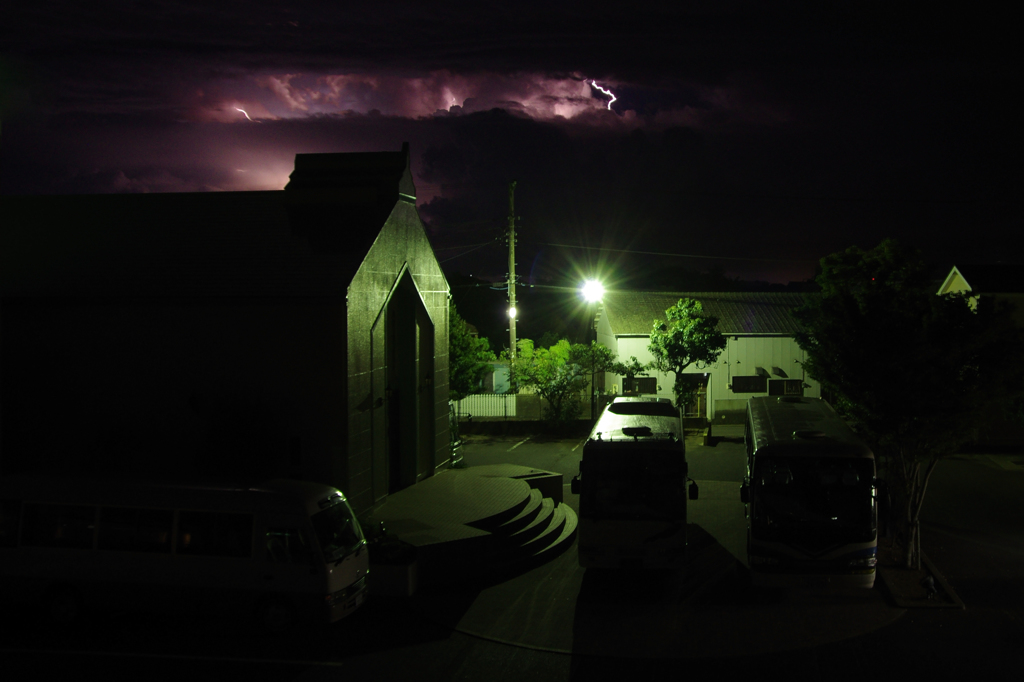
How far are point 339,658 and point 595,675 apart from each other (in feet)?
11.8

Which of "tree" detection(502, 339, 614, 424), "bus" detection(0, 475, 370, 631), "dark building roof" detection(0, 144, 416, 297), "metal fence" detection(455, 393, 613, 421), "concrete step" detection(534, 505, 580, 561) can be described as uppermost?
"dark building roof" detection(0, 144, 416, 297)

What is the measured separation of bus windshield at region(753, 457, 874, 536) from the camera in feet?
40.3

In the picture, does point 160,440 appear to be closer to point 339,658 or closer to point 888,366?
point 339,658

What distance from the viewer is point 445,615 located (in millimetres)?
11719

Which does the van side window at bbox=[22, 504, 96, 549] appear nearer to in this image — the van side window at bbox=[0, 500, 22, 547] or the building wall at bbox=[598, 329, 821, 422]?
the van side window at bbox=[0, 500, 22, 547]

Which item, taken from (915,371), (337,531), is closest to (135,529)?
(337,531)

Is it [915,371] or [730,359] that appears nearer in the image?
[915,371]

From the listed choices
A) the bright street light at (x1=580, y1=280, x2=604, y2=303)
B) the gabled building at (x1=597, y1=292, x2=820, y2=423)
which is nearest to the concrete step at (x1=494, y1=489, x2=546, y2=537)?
the gabled building at (x1=597, y1=292, x2=820, y2=423)

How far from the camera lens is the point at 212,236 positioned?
16766 millimetres

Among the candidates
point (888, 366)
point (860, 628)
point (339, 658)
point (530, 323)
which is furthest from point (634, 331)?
point (530, 323)

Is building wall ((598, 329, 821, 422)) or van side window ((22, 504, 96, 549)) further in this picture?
building wall ((598, 329, 821, 422))

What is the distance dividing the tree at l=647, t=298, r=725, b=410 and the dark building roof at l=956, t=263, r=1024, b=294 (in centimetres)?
947

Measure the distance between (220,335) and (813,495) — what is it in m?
12.1

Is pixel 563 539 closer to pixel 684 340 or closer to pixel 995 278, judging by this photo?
pixel 684 340
